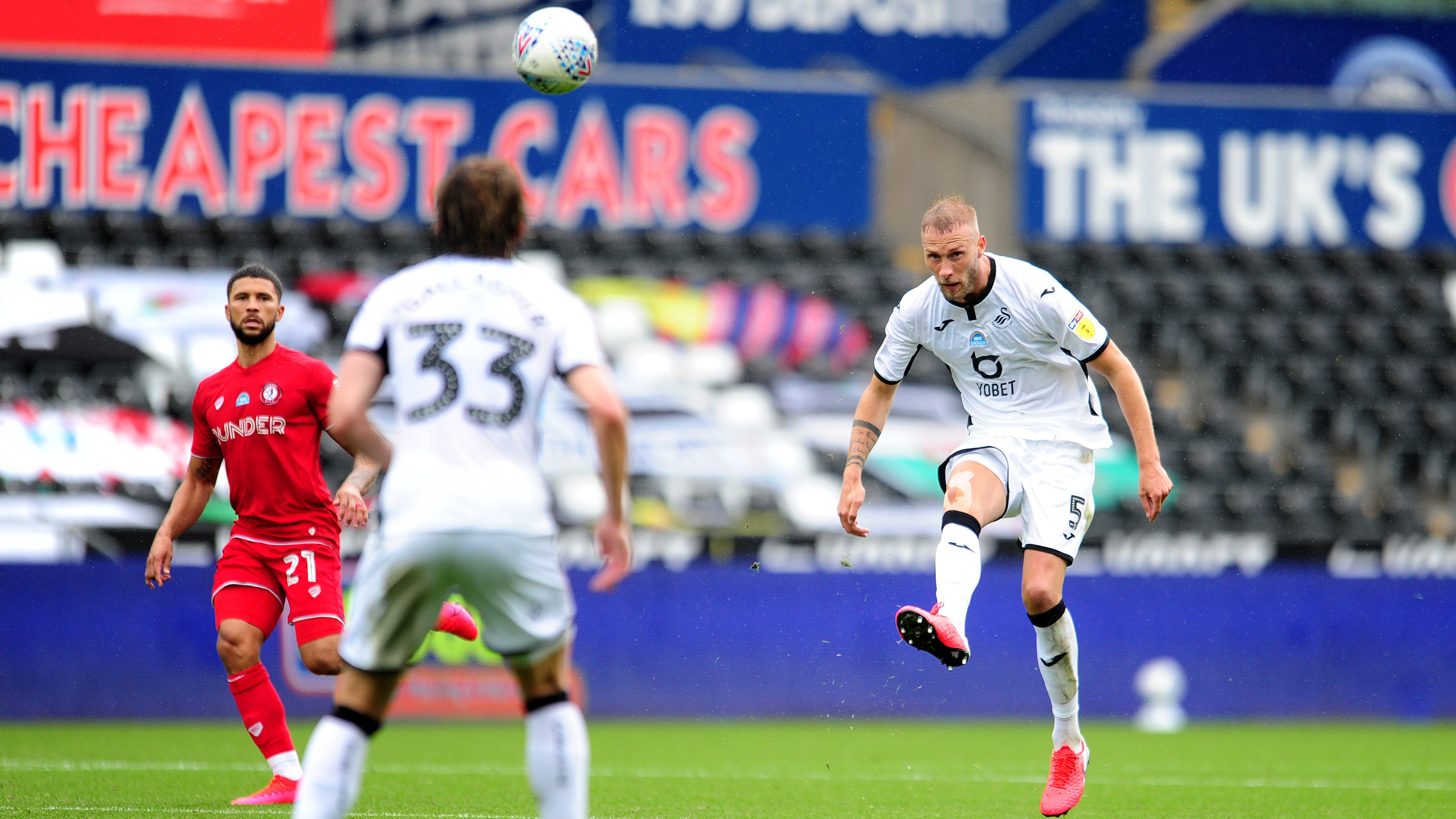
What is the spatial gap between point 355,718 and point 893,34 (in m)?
19.3

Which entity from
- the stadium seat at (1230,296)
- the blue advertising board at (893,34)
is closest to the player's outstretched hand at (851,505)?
the stadium seat at (1230,296)

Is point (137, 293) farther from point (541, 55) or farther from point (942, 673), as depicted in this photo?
point (541, 55)

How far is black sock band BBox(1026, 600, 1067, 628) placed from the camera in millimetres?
6945

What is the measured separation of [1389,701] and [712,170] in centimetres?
866

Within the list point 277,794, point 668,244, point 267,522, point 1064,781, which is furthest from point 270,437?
point 668,244

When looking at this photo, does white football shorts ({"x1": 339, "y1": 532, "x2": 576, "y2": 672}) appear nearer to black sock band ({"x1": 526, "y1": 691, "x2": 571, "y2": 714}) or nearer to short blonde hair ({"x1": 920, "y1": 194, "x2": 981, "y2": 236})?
black sock band ({"x1": 526, "y1": 691, "x2": 571, "y2": 714})

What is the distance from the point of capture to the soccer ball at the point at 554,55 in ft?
24.5

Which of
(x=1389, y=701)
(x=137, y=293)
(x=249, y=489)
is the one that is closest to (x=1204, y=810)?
→ (x=249, y=489)

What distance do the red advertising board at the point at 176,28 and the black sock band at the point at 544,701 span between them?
44.5 ft

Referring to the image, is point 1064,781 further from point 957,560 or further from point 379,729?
point 379,729

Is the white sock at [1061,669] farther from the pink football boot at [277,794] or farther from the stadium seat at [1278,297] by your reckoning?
the stadium seat at [1278,297]

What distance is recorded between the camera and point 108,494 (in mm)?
13820

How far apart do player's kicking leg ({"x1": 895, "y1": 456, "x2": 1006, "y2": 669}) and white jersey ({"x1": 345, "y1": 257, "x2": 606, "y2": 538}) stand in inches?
84.5

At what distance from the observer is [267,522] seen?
22.9 feet
